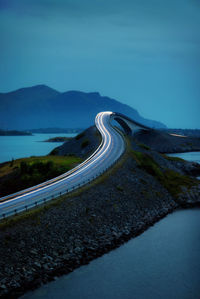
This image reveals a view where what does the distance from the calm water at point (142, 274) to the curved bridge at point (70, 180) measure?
9.75 metres

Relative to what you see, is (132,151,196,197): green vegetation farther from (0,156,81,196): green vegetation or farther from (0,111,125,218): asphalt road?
(0,156,81,196): green vegetation

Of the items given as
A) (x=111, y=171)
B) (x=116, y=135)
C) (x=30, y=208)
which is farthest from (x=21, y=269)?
(x=116, y=135)

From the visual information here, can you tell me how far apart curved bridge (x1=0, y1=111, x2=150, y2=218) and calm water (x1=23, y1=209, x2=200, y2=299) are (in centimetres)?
975

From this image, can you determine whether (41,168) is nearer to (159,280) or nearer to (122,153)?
(122,153)

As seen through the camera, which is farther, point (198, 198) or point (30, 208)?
point (198, 198)

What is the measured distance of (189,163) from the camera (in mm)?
92188

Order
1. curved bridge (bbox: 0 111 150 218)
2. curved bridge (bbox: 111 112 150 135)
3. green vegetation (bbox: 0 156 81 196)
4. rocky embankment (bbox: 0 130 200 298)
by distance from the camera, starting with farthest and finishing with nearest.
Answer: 1. curved bridge (bbox: 111 112 150 135)
2. green vegetation (bbox: 0 156 81 196)
3. curved bridge (bbox: 0 111 150 218)
4. rocky embankment (bbox: 0 130 200 298)

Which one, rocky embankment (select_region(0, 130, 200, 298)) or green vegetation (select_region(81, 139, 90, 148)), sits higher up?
rocky embankment (select_region(0, 130, 200, 298))

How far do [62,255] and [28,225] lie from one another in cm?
462

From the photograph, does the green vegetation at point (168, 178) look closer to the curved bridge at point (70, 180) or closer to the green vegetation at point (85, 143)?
the curved bridge at point (70, 180)

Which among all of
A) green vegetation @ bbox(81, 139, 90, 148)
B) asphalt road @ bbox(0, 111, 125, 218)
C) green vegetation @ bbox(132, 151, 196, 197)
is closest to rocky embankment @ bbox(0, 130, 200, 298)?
green vegetation @ bbox(132, 151, 196, 197)

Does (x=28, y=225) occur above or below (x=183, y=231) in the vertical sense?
above

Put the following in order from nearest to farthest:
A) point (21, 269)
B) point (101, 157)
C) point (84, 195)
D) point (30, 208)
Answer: point (21, 269) → point (30, 208) → point (84, 195) → point (101, 157)

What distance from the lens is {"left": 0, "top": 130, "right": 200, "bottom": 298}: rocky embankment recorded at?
29438 millimetres
